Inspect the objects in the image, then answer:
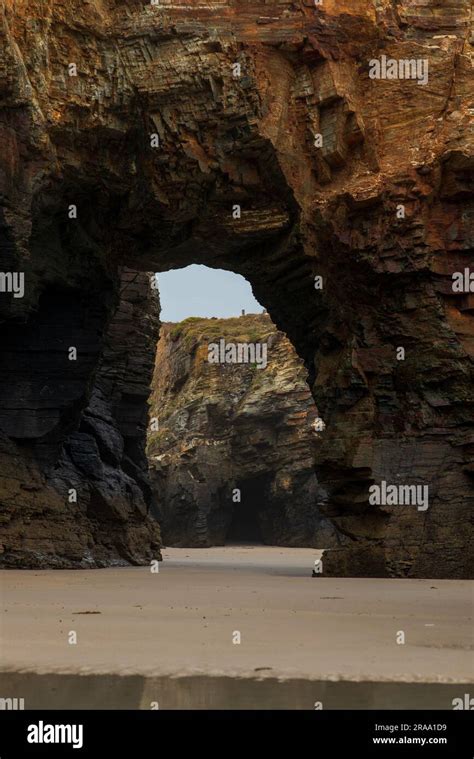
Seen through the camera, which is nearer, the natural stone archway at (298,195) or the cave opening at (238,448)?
the natural stone archway at (298,195)

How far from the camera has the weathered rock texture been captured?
57.4 m

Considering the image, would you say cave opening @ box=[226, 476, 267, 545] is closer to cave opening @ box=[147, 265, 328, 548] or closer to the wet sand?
cave opening @ box=[147, 265, 328, 548]

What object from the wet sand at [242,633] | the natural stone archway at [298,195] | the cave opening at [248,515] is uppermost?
the natural stone archway at [298,195]

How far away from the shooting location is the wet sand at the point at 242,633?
622cm

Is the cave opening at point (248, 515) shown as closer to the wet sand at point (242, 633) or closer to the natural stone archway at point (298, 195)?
the natural stone archway at point (298, 195)

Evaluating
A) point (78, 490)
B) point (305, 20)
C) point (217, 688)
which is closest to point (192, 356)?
point (78, 490)

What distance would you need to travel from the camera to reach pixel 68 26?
20.0 m

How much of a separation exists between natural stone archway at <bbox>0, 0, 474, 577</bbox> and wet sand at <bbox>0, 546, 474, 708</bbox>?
228 inches

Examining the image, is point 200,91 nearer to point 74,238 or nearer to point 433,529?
point 74,238

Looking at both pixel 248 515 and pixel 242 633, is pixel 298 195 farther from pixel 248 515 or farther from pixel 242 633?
pixel 248 515

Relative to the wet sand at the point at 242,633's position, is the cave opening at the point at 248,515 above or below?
above

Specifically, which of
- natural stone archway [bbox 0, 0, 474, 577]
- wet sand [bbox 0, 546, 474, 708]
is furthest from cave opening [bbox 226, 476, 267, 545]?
wet sand [bbox 0, 546, 474, 708]

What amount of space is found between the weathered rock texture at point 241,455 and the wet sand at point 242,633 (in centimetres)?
4242

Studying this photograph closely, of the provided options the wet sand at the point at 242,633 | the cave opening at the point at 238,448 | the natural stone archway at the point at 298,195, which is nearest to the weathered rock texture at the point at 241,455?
the cave opening at the point at 238,448
